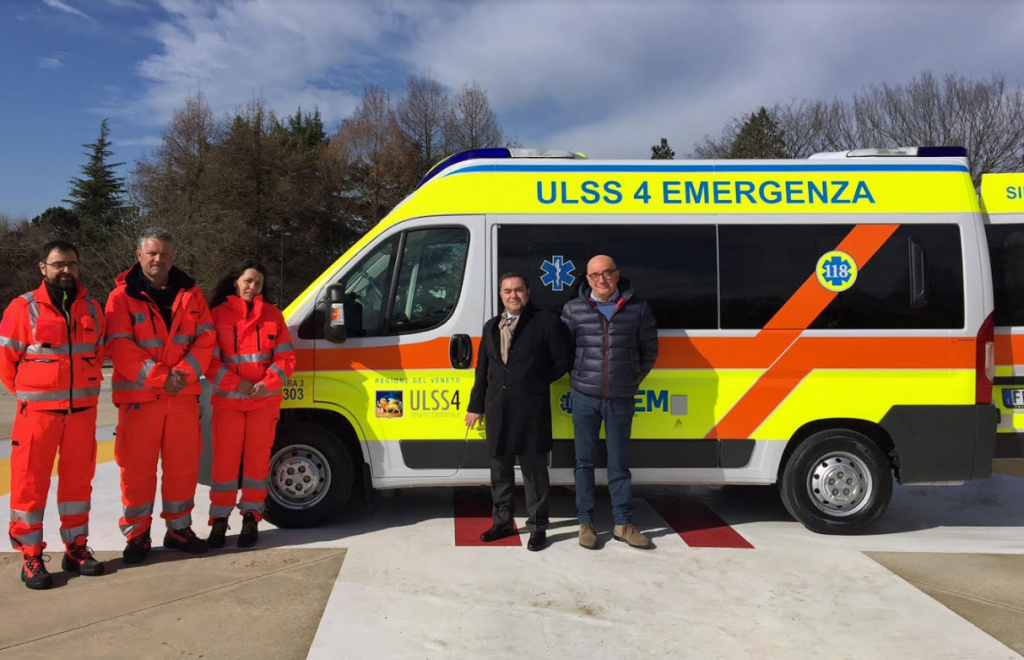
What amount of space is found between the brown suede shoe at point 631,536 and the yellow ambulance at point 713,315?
1.19 ft

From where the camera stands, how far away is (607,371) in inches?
176

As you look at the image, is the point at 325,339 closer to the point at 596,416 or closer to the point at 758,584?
the point at 596,416

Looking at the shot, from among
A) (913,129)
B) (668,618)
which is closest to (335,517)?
(668,618)

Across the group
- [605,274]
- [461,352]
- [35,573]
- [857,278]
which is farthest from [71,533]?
[857,278]

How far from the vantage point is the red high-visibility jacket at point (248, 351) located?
14.7 ft

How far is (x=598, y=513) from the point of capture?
5.50 metres

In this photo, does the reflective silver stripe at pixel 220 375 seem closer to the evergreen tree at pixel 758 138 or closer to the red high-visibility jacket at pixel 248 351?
the red high-visibility jacket at pixel 248 351

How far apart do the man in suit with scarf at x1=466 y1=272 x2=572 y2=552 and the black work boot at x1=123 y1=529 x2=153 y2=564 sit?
2.14 m

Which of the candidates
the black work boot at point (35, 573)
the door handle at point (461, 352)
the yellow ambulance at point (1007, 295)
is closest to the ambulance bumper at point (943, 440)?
the yellow ambulance at point (1007, 295)

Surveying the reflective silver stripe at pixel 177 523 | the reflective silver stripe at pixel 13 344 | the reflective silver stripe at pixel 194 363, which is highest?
the reflective silver stripe at pixel 13 344

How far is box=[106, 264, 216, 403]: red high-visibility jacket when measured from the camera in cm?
411

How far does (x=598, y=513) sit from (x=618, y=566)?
122 cm

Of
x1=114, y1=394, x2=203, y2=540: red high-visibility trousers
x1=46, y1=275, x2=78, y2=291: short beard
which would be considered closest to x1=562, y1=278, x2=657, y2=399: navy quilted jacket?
x1=114, y1=394, x2=203, y2=540: red high-visibility trousers

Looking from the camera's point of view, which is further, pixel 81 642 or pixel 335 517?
pixel 335 517
